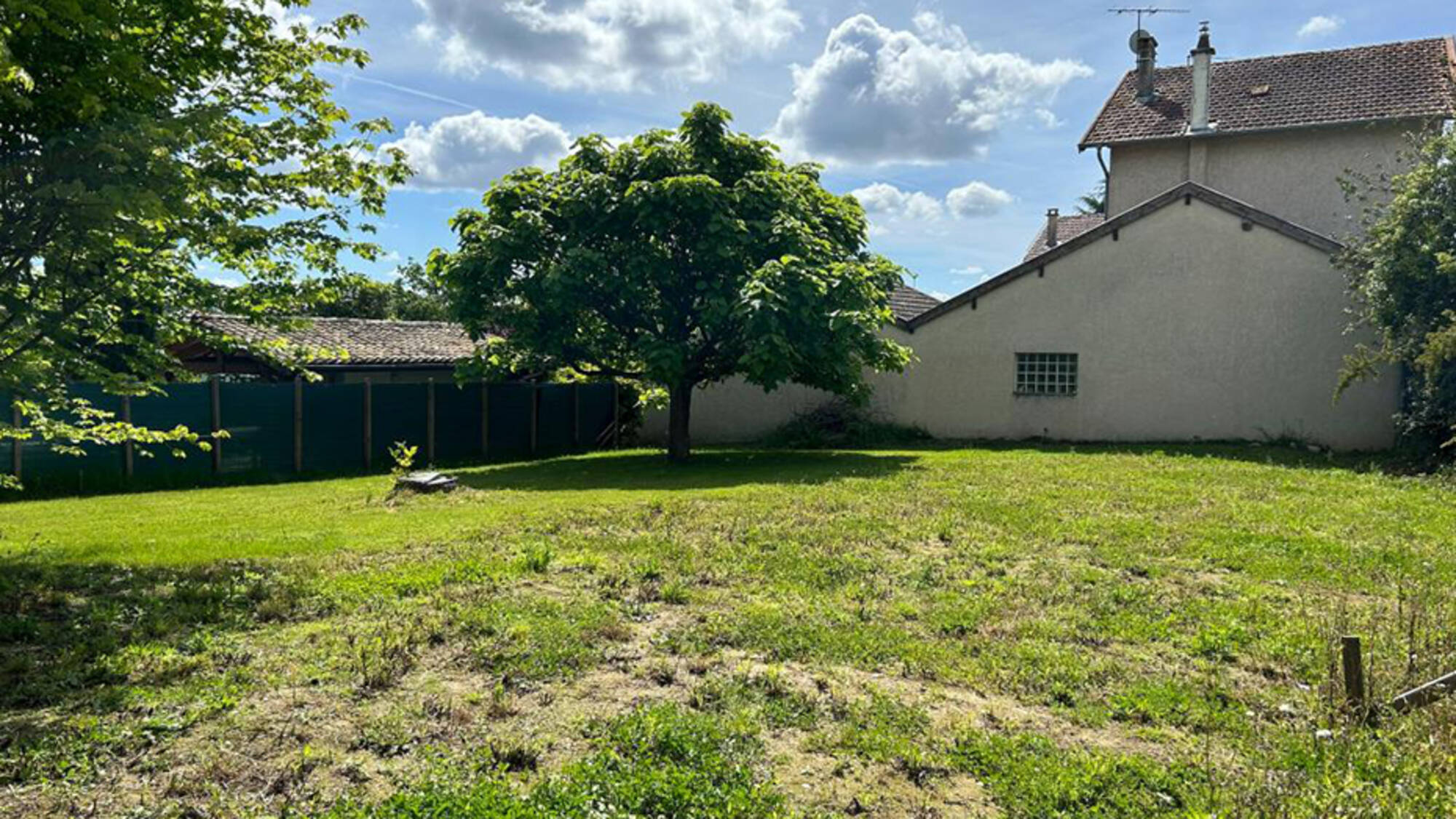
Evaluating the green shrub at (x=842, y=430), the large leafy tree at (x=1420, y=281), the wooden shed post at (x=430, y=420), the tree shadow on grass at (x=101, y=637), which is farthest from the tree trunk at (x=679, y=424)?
the large leafy tree at (x=1420, y=281)

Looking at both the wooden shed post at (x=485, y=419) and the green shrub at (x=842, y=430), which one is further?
the green shrub at (x=842, y=430)

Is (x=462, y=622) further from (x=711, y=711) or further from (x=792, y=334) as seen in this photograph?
(x=792, y=334)

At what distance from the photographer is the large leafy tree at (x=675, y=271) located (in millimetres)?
13992

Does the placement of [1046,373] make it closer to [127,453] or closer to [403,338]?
[403,338]

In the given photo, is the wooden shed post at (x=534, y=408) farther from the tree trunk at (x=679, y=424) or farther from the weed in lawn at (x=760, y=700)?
the weed in lawn at (x=760, y=700)

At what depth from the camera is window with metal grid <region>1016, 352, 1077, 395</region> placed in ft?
60.5

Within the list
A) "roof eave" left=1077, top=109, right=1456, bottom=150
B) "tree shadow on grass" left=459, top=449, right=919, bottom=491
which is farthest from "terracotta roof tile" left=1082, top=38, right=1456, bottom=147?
"tree shadow on grass" left=459, top=449, right=919, bottom=491

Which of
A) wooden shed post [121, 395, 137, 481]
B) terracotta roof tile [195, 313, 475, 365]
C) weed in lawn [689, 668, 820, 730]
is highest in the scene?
terracotta roof tile [195, 313, 475, 365]

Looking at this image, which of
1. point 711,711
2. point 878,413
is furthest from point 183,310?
point 878,413

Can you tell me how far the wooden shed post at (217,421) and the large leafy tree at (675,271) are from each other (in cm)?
436

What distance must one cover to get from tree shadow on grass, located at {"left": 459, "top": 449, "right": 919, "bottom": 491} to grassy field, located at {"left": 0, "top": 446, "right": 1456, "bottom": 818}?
3735mm

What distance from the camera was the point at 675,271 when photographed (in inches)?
598

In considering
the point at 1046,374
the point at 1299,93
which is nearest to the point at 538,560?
the point at 1046,374

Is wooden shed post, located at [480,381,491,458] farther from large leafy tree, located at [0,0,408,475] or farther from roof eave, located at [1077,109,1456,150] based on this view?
roof eave, located at [1077,109,1456,150]
